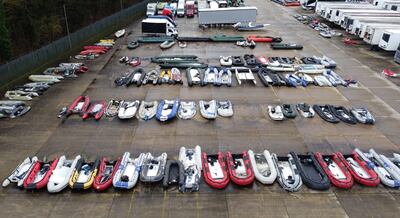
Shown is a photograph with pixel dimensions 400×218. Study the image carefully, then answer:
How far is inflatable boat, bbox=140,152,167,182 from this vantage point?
21.6m

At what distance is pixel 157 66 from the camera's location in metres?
42.0

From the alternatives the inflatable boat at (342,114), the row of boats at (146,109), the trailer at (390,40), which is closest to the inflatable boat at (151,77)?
the row of boats at (146,109)

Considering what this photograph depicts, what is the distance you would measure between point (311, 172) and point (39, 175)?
19270mm

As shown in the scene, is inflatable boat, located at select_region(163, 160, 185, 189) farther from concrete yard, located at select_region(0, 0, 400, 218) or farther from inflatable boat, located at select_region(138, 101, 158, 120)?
inflatable boat, located at select_region(138, 101, 158, 120)

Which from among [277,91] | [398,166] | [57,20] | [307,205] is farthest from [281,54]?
[57,20]

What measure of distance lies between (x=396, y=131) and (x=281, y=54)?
22.7 meters

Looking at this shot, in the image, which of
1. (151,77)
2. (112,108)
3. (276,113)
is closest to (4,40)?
(112,108)

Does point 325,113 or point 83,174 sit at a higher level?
point 325,113

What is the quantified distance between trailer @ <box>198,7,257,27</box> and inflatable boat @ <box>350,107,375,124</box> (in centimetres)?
3575

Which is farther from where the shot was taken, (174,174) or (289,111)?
(289,111)

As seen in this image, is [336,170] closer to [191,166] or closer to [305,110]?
[305,110]

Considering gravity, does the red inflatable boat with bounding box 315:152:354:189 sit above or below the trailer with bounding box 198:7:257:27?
below

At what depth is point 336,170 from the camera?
74.8 ft

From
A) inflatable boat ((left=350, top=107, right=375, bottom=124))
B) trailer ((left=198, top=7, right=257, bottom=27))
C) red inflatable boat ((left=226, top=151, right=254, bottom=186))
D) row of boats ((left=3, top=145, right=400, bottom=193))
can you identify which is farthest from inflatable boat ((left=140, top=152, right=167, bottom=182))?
trailer ((left=198, top=7, right=257, bottom=27))
